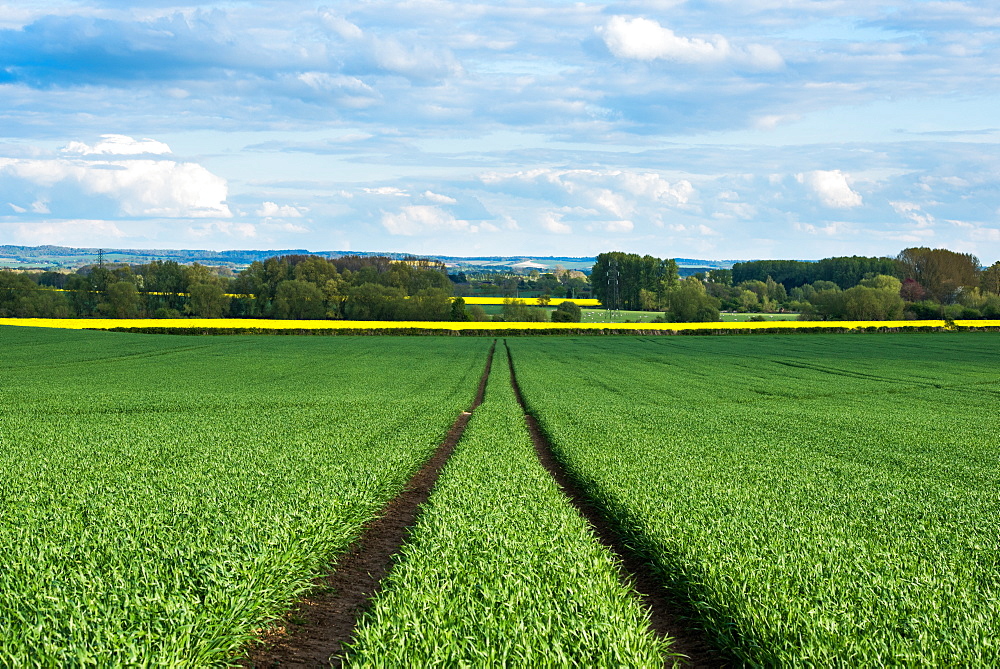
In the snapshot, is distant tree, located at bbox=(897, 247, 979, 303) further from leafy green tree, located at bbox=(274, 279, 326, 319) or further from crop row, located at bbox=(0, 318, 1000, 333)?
leafy green tree, located at bbox=(274, 279, 326, 319)

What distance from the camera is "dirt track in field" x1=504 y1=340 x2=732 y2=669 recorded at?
23.0ft

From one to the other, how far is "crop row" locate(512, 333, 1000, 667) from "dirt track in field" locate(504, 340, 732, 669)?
208mm

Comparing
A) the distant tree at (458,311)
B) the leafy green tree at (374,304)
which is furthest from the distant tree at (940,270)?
the leafy green tree at (374,304)

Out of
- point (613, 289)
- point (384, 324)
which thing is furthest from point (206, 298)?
point (613, 289)

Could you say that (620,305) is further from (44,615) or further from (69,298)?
(44,615)

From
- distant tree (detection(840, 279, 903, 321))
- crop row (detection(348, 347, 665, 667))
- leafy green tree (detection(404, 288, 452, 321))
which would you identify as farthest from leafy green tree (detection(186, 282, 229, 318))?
crop row (detection(348, 347, 665, 667))

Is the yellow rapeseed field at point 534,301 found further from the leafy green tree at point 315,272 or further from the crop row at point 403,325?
the crop row at point 403,325

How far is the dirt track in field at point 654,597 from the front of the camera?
276 inches

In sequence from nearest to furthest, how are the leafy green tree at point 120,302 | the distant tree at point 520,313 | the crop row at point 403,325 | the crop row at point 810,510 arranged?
the crop row at point 810,510 < the crop row at point 403,325 < the leafy green tree at point 120,302 < the distant tree at point 520,313

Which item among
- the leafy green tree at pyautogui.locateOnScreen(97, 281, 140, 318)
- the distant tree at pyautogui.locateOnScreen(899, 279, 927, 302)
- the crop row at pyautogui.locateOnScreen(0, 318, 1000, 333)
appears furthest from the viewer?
the distant tree at pyautogui.locateOnScreen(899, 279, 927, 302)

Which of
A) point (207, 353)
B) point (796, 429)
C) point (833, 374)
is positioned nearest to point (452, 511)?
point (796, 429)

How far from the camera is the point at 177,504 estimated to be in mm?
10812

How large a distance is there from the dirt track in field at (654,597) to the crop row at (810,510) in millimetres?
208

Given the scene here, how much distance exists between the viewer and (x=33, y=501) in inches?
442
